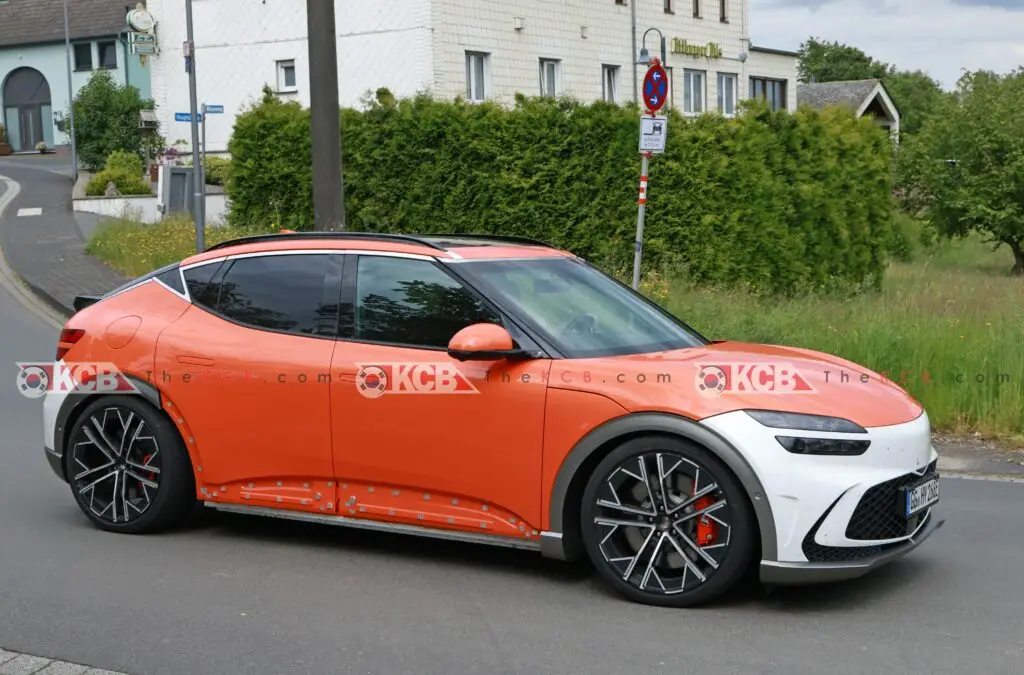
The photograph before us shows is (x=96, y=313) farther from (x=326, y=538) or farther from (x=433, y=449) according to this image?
(x=433, y=449)

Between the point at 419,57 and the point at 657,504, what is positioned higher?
the point at 419,57

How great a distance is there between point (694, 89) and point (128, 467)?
44.4 meters

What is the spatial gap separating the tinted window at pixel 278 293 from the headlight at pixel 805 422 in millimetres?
2288

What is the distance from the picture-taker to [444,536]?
6.36 metres

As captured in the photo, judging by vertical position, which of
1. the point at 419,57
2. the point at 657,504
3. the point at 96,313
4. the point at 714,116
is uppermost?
the point at 419,57

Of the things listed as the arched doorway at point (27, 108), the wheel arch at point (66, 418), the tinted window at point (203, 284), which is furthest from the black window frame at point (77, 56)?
the tinted window at point (203, 284)

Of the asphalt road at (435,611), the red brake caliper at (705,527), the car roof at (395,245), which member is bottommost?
the asphalt road at (435,611)

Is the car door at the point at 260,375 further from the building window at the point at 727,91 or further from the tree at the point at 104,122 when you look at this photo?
the building window at the point at 727,91

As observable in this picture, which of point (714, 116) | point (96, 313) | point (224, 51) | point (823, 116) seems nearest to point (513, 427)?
point (96, 313)

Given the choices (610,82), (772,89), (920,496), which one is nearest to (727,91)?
(772,89)

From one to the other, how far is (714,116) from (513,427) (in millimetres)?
15816

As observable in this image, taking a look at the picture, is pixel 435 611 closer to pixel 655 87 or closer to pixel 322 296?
pixel 322 296

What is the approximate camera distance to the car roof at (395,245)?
6746 millimetres

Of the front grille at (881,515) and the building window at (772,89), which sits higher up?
the building window at (772,89)
